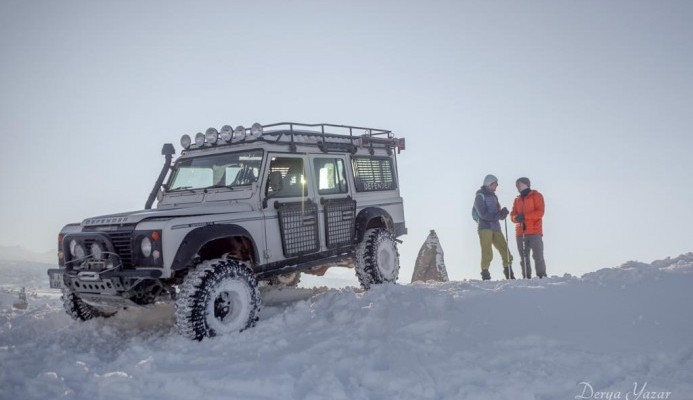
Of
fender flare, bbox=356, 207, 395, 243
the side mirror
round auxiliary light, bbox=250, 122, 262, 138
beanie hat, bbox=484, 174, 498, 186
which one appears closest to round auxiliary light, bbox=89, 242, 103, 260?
Result: the side mirror

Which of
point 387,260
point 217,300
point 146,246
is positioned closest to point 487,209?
point 387,260

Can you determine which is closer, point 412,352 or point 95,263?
point 412,352

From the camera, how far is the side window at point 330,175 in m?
7.20

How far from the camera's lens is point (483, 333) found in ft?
14.4

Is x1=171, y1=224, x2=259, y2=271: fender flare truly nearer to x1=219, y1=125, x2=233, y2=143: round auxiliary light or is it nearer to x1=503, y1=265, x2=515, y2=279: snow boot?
x1=219, y1=125, x2=233, y2=143: round auxiliary light

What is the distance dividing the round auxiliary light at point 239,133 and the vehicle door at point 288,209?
49cm

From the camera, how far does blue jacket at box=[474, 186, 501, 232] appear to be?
8937mm

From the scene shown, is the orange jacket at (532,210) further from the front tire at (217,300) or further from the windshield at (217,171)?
the front tire at (217,300)

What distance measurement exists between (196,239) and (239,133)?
1928 millimetres

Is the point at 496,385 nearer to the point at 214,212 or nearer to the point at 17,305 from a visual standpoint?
the point at 214,212

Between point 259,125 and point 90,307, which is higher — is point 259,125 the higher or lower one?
the higher one

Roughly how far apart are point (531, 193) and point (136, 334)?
6.83 metres

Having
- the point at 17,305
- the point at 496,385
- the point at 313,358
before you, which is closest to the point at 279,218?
the point at 313,358

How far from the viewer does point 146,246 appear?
5023 mm
